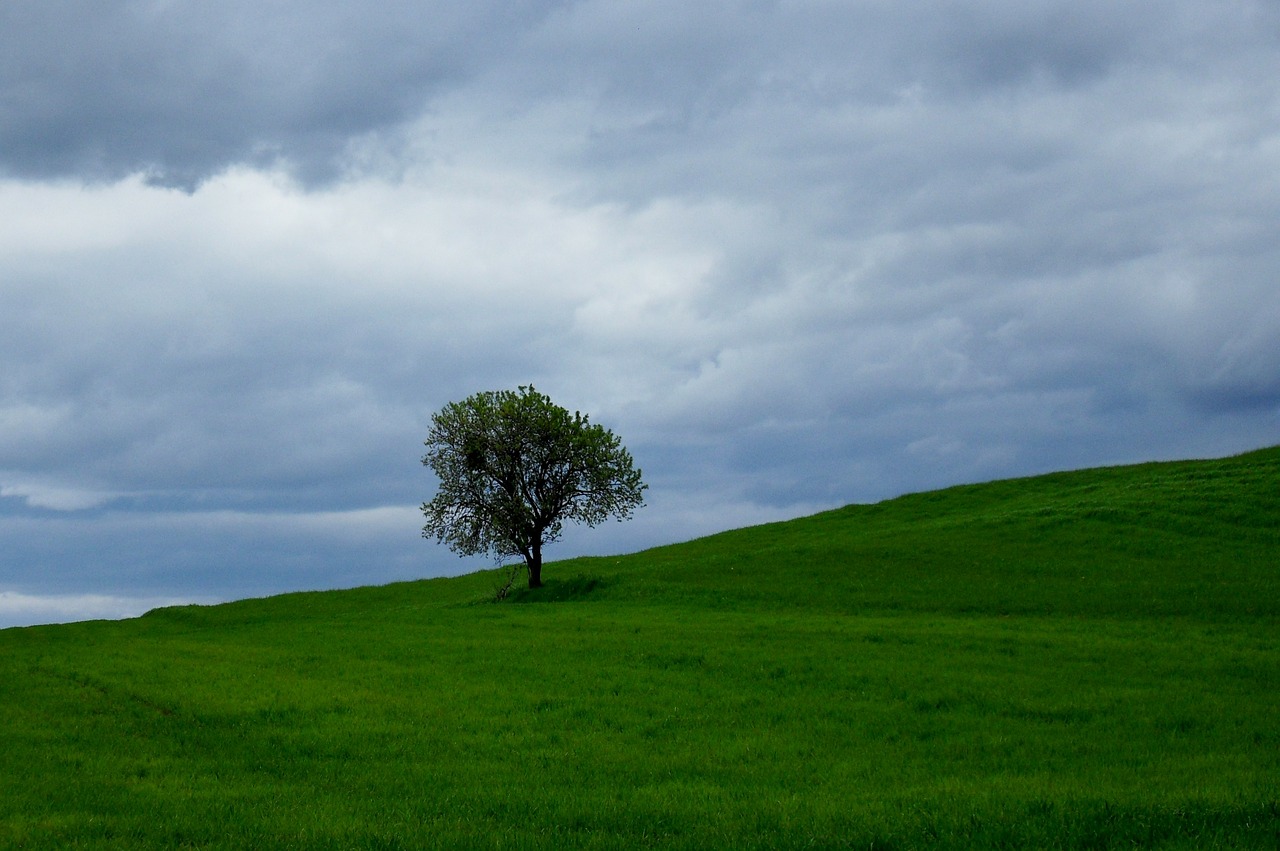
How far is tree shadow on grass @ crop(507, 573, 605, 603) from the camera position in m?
57.8

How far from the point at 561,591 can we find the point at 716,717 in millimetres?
36593

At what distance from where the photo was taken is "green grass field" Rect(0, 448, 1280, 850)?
14.0 metres

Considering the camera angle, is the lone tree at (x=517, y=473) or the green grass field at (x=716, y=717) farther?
the lone tree at (x=517, y=473)

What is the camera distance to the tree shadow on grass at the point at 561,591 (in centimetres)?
5784

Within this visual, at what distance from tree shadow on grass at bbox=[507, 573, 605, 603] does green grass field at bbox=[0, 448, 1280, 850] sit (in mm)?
3536

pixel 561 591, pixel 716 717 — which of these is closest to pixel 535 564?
pixel 561 591

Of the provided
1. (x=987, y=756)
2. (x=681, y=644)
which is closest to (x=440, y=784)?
(x=987, y=756)

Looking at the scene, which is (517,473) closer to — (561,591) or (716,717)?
(561,591)

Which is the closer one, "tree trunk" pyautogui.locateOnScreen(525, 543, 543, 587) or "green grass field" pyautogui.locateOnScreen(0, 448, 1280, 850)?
"green grass field" pyautogui.locateOnScreen(0, 448, 1280, 850)

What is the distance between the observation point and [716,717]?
23.2 meters

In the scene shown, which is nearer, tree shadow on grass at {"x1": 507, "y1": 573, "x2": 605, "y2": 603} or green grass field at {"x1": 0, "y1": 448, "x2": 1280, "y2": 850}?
green grass field at {"x1": 0, "y1": 448, "x2": 1280, "y2": 850}

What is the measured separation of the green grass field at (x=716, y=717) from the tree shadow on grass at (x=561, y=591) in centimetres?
354

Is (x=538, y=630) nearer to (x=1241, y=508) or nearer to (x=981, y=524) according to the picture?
(x=981, y=524)

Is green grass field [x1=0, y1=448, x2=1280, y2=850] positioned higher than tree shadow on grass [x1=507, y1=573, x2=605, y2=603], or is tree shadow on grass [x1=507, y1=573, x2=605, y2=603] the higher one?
tree shadow on grass [x1=507, y1=573, x2=605, y2=603]
